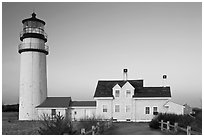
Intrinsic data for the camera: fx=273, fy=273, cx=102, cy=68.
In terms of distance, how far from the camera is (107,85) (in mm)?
24953

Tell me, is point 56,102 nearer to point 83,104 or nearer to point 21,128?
point 83,104

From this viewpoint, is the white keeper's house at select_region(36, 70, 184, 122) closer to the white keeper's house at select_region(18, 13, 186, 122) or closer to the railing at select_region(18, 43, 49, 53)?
the white keeper's house at select_region(18, 13, 186, 122)

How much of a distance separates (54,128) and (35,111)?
13835 mm

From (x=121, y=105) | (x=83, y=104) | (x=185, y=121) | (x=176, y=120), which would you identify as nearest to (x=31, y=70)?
(x=83, y=104)

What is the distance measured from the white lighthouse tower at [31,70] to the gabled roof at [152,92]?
818 centimetres

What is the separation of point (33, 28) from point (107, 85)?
27.3ft

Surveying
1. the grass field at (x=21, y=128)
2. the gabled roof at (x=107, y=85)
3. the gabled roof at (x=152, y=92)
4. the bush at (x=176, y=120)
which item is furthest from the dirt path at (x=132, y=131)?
the gabled roof at (x=107, y=85)

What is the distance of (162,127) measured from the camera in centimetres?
1498

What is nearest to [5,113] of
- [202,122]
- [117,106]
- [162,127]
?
[117,106]

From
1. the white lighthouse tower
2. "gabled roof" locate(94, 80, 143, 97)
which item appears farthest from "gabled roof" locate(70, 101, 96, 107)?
the white lighthouse tower

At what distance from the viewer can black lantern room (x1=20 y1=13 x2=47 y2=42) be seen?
77.8 ft

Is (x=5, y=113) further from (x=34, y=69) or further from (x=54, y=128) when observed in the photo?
(x=54, y=128)

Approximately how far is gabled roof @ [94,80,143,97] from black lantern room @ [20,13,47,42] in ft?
21.2

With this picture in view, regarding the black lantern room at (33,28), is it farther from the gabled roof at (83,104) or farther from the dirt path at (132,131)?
the dirt path at (132,131)
